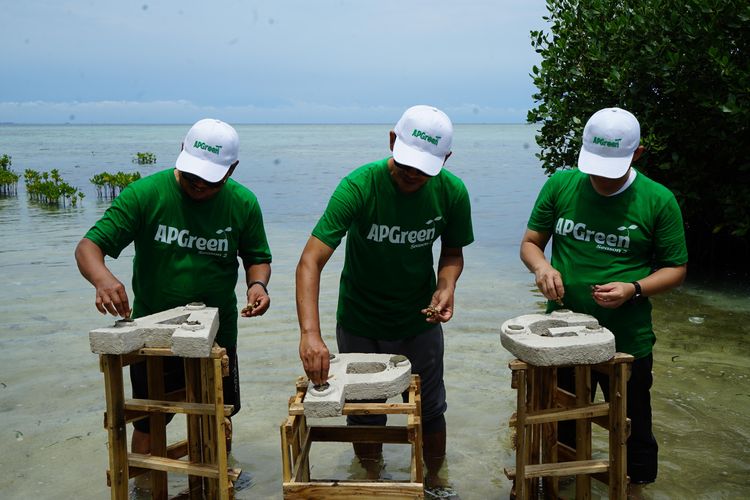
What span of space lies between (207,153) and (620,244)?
228cm

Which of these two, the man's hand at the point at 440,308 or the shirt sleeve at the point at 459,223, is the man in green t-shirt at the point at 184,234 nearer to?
the man's hand at the point at 440,308

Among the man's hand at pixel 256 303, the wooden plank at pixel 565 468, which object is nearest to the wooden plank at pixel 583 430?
the wooden plank at pixel 565 468

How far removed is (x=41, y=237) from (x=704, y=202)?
12528 millimetres

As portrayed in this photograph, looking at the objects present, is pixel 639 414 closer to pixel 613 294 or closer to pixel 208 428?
pixel 613 294

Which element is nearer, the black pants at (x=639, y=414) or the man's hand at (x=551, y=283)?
the man's hand at (x=551, y=283)

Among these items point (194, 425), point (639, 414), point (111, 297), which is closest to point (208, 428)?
point (194, 425)

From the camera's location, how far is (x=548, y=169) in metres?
12.0

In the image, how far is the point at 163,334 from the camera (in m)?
3.71

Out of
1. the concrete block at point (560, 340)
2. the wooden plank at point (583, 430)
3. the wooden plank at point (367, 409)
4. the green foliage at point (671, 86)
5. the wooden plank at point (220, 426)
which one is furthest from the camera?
the green foliage at point (671, 86)

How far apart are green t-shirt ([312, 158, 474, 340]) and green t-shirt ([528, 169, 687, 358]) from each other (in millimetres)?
636

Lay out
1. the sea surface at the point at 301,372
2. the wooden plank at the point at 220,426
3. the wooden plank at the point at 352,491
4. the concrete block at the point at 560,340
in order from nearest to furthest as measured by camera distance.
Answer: the wooden plank at the point at 352,491 < the concrete block at the point at 560,340 < the wooden plank at the point at 220,426 < the sea surface at the point at 301,372

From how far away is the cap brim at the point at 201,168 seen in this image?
3.97 metres

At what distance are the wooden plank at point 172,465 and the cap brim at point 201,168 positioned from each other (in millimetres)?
1493

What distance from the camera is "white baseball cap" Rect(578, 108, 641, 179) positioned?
3.87 meters
